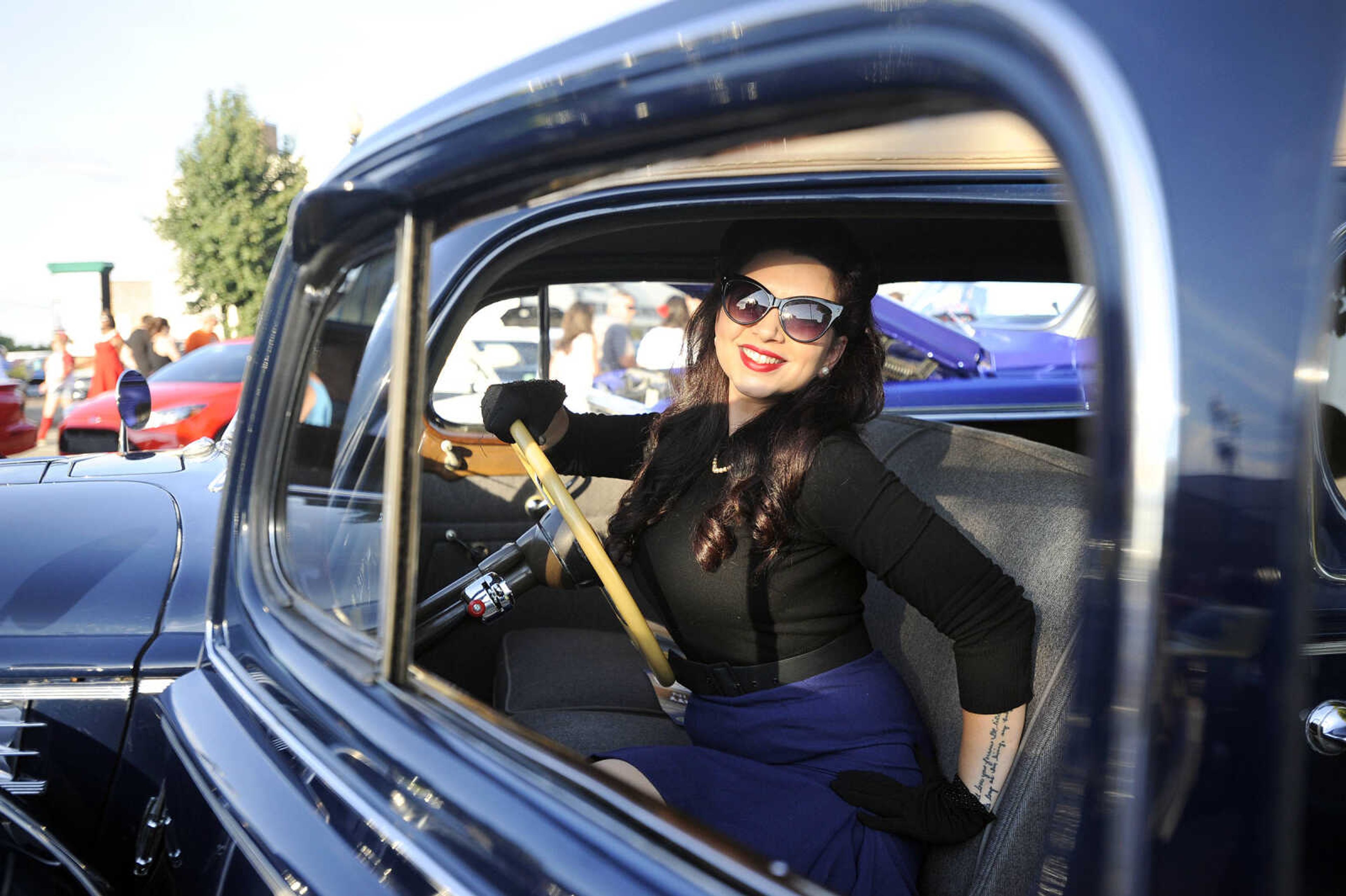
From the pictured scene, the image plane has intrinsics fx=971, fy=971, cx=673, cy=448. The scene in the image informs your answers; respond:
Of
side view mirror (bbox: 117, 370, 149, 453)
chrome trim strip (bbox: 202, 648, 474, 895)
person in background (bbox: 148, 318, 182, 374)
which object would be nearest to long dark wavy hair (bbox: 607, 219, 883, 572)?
chrome trim strip (bbox: 202, 648, 474, 895)

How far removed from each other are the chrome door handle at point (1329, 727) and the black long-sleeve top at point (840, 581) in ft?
1.15

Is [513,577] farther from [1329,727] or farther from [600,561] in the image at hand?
[1329,727]

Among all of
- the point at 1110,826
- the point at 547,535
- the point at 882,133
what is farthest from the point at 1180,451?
the point at 547,535

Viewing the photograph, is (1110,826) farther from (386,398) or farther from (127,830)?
(127,830)

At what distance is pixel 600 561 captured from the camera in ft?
5.57

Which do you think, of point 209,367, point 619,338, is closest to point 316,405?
point 619,338

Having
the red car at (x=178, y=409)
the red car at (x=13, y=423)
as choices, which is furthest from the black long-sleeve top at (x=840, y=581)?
the red car at (x=13, y=423)

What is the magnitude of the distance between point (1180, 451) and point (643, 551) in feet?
4.42

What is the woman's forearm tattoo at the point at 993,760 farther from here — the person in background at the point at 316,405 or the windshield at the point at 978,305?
the windshield at the point at 978,305

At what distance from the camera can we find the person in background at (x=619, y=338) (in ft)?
12.3

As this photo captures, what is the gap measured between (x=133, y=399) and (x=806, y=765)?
1992mm

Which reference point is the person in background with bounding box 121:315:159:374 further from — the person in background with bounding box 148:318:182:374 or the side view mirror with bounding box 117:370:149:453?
the side view mirror with bounding box 117:370:149:453

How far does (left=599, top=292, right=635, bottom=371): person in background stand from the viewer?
375 cm

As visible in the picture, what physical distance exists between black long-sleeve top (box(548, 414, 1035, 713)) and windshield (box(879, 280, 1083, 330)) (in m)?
2.08
